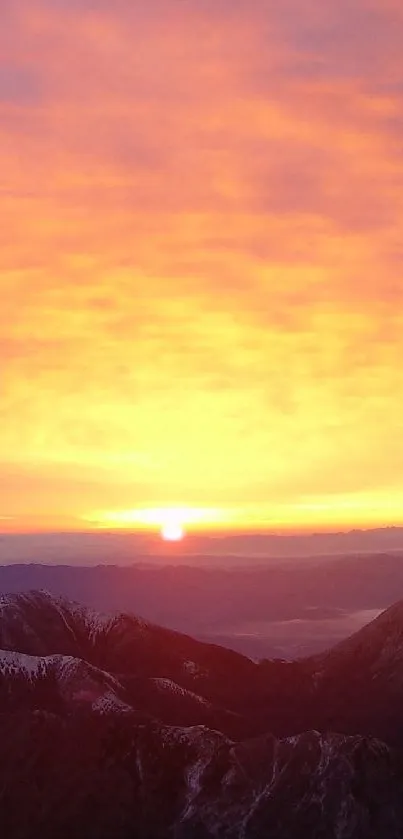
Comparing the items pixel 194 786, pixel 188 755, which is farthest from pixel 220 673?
pixel 194 786

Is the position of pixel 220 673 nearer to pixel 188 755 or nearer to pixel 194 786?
pixel 188 755

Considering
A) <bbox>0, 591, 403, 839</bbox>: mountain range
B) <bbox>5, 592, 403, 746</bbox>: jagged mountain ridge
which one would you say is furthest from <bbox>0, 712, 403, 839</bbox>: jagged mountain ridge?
<bbox>5, 592, 403, 746</bbox>: jagged mountain ridge

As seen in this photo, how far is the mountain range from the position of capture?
432 feet

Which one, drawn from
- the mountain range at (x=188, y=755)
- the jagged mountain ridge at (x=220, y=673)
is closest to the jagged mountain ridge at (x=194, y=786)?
the mountain range at (x=188, y=755)

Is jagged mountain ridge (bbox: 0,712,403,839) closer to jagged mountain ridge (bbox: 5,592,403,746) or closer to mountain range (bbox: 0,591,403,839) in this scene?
mountain range (bbox: 0,591,403,839)

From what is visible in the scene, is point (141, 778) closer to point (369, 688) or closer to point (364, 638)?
point (369, 688)

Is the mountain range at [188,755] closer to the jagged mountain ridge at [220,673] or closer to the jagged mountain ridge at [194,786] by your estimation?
the jagged mountain ridge at [194,786]

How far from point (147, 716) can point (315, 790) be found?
24.8 metres

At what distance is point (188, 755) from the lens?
139000 millimetres

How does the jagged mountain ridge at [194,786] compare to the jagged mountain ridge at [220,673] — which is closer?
the jagged mountain ridge at [194,786]

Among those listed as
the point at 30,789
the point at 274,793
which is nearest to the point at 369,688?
the point at 274,793

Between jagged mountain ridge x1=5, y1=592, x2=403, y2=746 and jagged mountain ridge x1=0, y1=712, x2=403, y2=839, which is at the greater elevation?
jagged mountain ridge x1=5, y1=592, x2=403, y2=746

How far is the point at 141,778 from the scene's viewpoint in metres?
138

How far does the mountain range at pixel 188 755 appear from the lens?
432 ft
